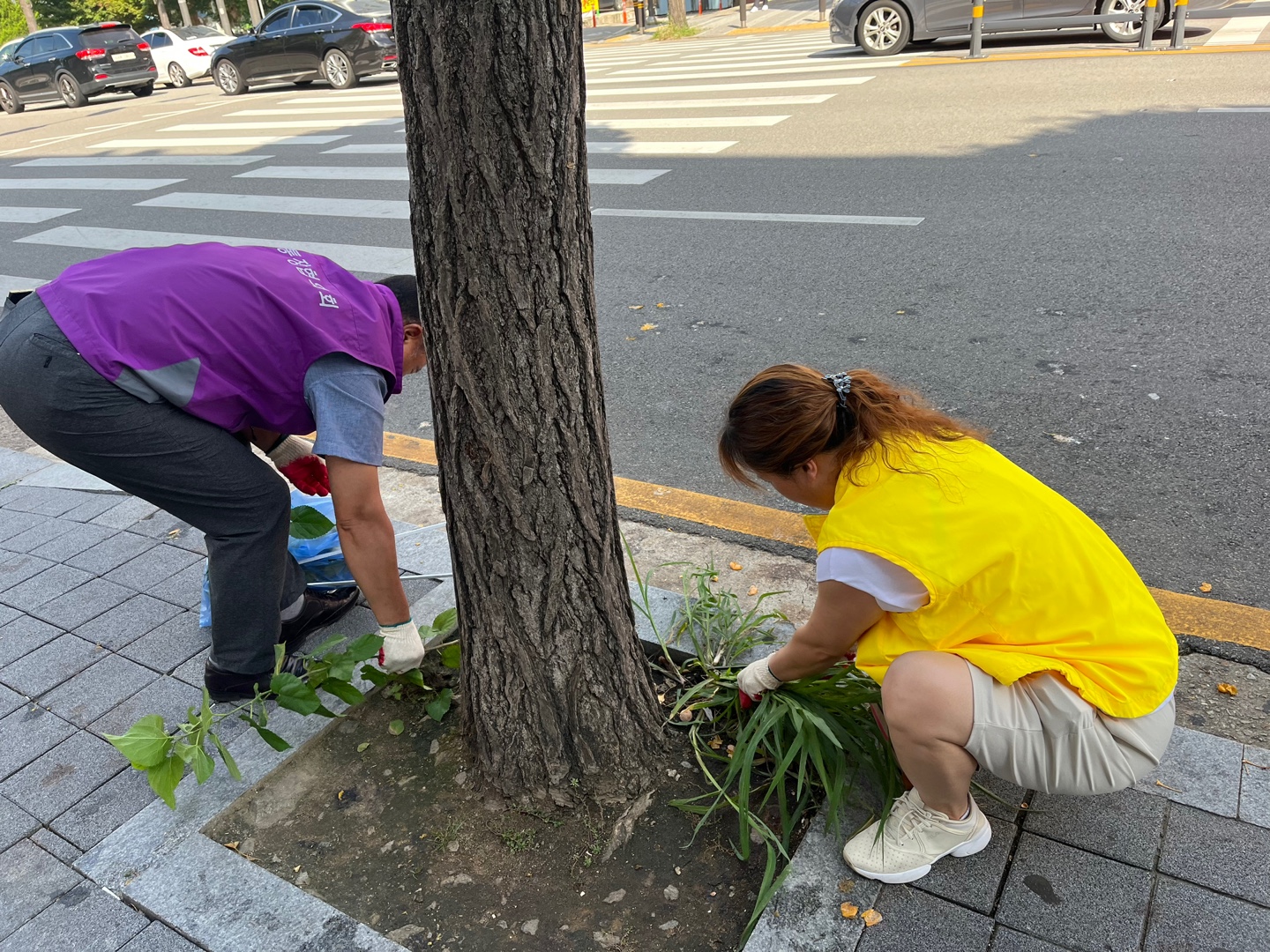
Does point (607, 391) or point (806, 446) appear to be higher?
point (806, 446)

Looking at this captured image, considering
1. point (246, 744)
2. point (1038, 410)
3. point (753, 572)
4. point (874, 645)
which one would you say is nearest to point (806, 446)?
point (874, 645)

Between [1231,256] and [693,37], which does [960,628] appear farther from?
[693,37]

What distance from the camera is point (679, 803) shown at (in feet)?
7.00

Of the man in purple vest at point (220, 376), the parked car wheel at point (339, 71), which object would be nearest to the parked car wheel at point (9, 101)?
the parked car wheel at point (339, 71)

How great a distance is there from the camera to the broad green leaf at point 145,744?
2.10m

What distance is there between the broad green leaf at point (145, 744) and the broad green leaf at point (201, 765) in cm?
6

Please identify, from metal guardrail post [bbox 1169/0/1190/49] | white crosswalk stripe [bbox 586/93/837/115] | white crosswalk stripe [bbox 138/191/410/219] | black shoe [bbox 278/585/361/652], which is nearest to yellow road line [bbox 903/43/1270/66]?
metal guardrail post [bbox 1169/0/1190/49]

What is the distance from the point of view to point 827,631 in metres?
1.90

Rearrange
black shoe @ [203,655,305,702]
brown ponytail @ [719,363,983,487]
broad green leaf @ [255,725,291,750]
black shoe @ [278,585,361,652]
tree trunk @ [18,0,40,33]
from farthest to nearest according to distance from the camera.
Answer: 1. tree trunk @ [18,0,40,33]
2. black shoe @ [278,585,361,652]
3. black shoe @ [203,655,305,702]
4. broad green leaf @ [255,725,291,750]
5. brown ponytail @ [719,363,983,487]

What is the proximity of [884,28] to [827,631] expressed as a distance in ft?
41.0

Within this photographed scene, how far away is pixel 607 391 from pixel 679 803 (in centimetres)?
253

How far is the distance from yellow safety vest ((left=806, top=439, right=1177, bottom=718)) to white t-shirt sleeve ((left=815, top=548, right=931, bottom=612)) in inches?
0.9

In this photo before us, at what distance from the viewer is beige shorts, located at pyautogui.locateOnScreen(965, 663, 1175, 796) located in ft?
5.69

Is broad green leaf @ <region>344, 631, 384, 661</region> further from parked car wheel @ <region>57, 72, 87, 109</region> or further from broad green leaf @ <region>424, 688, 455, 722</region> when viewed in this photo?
parked car wheel @ <region>57, 72, 87, 109</region>
